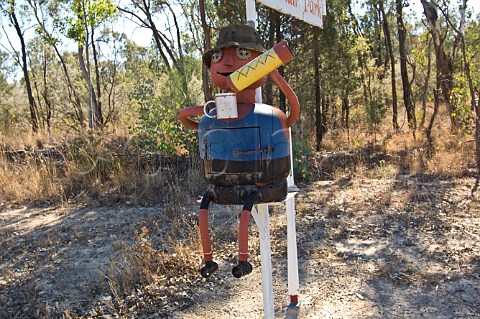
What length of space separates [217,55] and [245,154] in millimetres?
540

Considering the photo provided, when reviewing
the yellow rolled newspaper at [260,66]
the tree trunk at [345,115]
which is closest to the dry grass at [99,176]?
the yellow rolled newspaper at [260,66]

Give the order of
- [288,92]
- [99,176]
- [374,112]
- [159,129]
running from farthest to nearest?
[374,112] < [159,129] < [99,176] < [288,92]

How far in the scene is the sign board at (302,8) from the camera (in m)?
2.37

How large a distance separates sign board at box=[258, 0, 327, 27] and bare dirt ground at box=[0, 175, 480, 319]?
184cm

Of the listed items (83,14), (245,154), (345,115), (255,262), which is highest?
(83,14)

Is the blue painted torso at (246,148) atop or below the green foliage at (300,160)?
atop

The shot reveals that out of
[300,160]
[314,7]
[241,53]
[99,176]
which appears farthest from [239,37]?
[99,176]

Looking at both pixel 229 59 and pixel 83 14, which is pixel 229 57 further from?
pixel 83 14

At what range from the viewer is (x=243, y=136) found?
209 centimetres

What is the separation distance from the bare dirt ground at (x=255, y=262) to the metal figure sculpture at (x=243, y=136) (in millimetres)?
1167

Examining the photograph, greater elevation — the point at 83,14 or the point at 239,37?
the point at 83,14

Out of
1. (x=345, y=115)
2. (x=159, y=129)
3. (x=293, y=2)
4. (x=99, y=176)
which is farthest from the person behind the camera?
(x=345, y=115)

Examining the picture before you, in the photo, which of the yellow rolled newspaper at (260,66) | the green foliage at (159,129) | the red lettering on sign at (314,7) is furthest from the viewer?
the green foliage at (159,129)

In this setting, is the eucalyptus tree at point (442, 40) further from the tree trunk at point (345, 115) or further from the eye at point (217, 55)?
the eye at point (217, 55)
